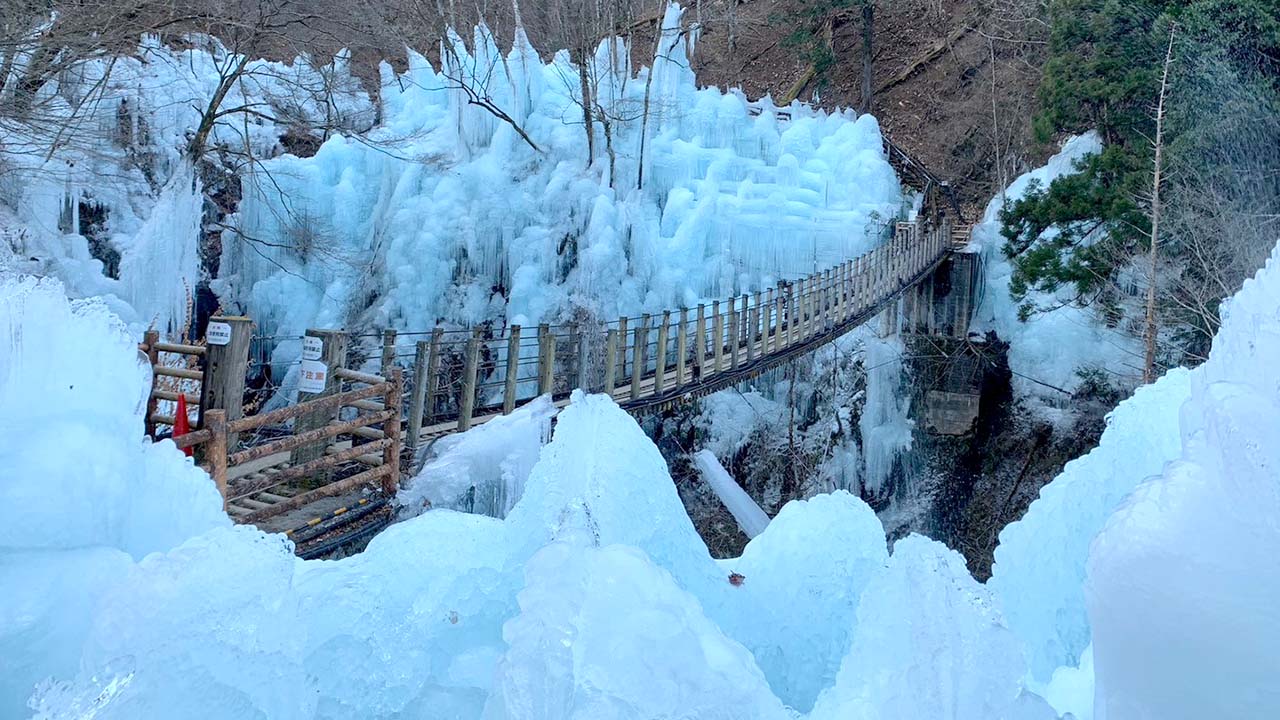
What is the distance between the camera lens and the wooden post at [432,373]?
6641 millimetres

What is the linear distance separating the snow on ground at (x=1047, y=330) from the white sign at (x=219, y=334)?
9.61 meters

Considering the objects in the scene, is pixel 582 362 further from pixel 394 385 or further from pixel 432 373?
pixel 394 385

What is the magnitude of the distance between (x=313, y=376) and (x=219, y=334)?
30.8 inches

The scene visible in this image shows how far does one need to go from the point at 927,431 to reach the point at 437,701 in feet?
35.9

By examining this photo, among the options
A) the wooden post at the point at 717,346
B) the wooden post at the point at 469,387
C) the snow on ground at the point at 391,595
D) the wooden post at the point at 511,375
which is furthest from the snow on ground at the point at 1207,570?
the wooden post at the point at 717,346

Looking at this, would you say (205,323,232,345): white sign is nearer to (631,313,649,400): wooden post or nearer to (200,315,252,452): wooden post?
(200,315,252,452): wooden post

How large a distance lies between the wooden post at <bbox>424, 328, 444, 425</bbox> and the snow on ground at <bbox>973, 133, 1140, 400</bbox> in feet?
26.0

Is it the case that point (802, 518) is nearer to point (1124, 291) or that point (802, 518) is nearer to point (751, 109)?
point (1124, 291)

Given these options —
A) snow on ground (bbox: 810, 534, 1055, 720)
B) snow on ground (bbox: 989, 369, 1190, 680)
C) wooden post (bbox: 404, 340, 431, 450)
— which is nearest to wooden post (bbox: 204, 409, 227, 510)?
wooden post (bbox: 404, 340, 431, 450)

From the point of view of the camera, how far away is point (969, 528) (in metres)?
12.6

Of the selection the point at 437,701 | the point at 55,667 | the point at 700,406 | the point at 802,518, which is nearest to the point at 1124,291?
the point at 700,406

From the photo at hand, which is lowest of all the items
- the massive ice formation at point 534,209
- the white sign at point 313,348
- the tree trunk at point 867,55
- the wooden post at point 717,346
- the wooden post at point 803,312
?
the white sign at point 313,348

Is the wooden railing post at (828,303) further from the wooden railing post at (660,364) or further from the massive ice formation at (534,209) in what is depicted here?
the massive ice formation at (534,209)

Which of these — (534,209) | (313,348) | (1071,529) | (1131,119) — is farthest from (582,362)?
(1131,119)
